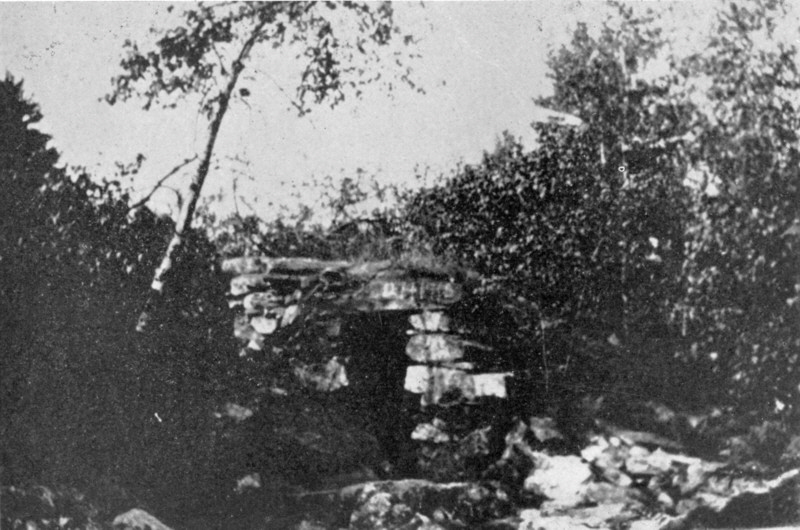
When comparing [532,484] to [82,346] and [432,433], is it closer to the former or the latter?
[432,433]

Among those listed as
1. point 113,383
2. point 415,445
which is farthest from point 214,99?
point 415,445

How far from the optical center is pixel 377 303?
765 centimetres

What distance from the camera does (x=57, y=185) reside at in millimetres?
5848

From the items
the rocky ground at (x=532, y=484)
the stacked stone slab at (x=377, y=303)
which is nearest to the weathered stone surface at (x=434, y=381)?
the stacked stone slab at (x=377, y=303)

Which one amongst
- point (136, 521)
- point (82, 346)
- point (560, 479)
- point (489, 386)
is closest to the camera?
point (136, 521)

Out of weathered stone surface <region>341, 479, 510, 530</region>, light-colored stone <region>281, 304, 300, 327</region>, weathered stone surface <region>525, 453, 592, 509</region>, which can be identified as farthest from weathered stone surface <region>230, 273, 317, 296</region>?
weathered stone surface <region>525, 453, 592, 509</region>

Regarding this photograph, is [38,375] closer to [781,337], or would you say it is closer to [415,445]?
[415,445]

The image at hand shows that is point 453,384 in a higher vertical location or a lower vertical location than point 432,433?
higher

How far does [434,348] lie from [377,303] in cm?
81

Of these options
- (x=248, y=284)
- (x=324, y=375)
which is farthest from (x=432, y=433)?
(x=248, y=284)

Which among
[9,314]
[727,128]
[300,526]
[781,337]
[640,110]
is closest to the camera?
[9,314]

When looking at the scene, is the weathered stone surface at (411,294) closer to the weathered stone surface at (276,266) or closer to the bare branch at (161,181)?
the weathered stone surface at (276,266)

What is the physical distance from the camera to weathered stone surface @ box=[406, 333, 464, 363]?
738cm

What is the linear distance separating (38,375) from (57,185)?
5.59 ft
